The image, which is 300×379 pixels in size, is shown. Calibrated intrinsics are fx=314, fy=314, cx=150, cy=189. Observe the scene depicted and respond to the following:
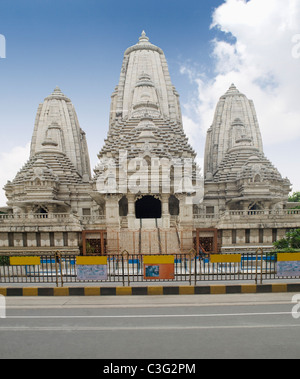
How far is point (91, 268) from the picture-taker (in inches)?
449

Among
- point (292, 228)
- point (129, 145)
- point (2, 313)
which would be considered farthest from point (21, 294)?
point (129, 145)

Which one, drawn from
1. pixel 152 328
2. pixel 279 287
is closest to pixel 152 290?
pixel 152 328

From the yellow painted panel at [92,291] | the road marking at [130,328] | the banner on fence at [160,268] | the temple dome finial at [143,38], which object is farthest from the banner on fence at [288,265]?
the temple dome finial at [143,38]

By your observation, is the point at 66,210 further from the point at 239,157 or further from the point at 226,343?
the point at 226,343

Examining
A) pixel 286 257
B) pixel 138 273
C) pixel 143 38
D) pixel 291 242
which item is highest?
pixel 143 38

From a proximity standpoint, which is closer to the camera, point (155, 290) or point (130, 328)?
point (130, 328)

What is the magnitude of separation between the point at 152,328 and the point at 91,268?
16.3 feet

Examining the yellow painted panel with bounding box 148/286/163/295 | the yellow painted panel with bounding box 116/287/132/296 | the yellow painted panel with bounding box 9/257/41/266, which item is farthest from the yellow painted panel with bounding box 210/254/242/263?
the yellow painted panel with bounding box 9/257/41/266

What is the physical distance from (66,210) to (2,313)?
28081 millimetres

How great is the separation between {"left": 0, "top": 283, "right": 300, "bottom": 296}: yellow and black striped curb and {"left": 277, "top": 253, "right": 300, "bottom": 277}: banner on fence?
2.22 ft

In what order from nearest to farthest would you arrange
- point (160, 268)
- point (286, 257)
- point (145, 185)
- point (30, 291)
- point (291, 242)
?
1. point (30, 291)
2. point (286, 257)
3. point (160, 268)
4. point (291, 242)
5. point (145, 185)

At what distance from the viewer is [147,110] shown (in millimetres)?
37469

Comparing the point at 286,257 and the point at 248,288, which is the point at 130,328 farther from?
the point at 286,257

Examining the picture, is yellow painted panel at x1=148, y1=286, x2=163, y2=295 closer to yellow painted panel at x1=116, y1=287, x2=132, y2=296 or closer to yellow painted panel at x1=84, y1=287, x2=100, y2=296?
yellow painted panel at x1=116, y1=287, x2=132, y2=296
